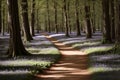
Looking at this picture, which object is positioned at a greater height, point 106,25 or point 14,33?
point 106,25

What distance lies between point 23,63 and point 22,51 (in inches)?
187

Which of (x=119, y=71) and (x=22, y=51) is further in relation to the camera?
(x=22, y=51)

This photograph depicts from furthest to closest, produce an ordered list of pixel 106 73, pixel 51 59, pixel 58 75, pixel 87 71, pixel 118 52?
1. pixel 118 52
2. pixel 51 59
3. pixel 87 71
4. pixel 58 75
5. pixel 106 73

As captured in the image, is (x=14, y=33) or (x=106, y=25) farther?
(x=106, y=25)

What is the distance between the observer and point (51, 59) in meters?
22.1

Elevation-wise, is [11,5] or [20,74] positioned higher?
[11,5]

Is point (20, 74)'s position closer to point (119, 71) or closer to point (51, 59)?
point (119, 71)

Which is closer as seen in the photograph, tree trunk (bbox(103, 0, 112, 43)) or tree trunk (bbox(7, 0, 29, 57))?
tree trunk (bbox(7, 0, 29, 57))

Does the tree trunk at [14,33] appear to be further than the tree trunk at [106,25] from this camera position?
No

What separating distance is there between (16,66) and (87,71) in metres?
4.51

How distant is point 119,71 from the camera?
15.8m

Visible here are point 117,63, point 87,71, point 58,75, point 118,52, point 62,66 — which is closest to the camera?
point 58,75

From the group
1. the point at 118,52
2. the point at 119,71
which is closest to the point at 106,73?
the point at 119,71

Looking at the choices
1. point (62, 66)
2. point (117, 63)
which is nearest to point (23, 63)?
point (62, 66)
